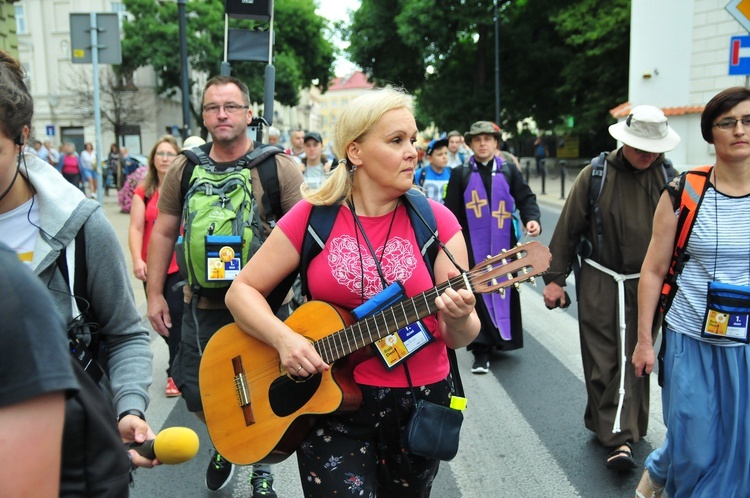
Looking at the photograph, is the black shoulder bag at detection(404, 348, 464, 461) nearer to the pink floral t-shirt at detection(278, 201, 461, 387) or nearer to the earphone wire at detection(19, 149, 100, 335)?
the pink floral t-shirt at detection(278, 201, 461, 387)

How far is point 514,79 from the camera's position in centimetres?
3966

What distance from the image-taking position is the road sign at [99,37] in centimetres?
891

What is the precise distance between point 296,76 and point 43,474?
4530 centimetres

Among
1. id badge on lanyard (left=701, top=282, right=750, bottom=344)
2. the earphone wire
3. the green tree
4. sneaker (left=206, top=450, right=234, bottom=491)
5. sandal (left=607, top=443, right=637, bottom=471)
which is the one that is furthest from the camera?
the green tree

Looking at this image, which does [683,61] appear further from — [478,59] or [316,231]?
[316,231]

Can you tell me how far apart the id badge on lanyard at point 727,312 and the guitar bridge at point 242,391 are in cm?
186

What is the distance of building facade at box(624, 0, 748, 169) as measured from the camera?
18.9 m

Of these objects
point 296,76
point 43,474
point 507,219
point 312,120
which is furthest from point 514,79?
point 312,120

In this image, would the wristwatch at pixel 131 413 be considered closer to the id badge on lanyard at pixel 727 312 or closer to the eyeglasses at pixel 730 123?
the id badge on lanyard at pixel 727 312

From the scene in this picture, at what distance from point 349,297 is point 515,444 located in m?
2.57

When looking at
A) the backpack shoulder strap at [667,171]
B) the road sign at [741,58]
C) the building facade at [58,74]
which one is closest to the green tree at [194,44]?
the building facade at [58,74]

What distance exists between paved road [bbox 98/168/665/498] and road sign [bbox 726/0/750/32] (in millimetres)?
3416

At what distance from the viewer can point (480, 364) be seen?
6277 millimetres

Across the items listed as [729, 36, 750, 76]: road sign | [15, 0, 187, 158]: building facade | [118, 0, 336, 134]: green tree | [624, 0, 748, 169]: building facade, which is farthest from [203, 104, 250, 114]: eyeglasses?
[15, 0, 187, 158]: building facade
